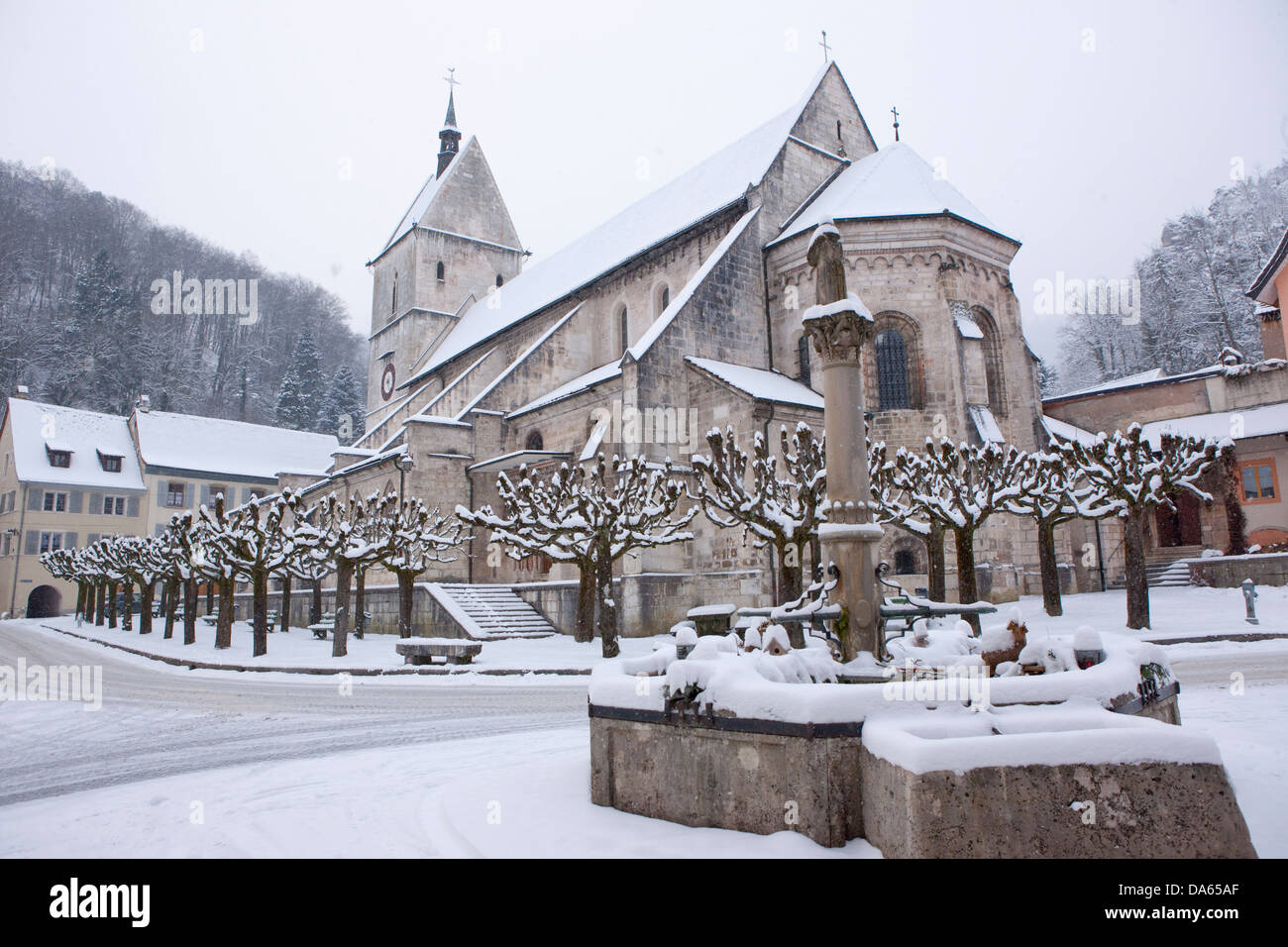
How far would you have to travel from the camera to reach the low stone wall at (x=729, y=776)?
4441 mm

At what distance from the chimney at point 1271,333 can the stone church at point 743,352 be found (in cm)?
1067

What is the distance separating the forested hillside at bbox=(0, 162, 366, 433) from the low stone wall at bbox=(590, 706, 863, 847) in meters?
51.9

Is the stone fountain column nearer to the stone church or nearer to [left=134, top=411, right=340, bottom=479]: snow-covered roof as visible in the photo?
the stone church

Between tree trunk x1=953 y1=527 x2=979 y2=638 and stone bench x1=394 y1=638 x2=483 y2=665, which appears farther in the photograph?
tree trunk x1=953 y1=527 x2=979 y2=638

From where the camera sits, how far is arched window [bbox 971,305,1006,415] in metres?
24.6

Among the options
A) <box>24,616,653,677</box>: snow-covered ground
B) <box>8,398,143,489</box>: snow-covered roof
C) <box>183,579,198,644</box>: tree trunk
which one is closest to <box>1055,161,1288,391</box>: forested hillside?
<box>24,616,653,677</box>: snow-covered ground

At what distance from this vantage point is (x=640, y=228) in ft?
106

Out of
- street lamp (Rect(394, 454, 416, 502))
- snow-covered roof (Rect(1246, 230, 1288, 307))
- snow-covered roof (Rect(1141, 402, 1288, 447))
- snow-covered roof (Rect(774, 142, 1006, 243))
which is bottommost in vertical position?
street lamp (Rect(394, 454, 416, 502))

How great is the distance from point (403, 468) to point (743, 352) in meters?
11.9

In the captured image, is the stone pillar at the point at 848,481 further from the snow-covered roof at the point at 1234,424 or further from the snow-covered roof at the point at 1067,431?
the snow-covered roof at the point at 1234,424

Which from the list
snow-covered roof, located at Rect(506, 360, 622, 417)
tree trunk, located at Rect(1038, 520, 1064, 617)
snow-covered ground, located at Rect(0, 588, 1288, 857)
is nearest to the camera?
snow-covered ground, located at Rect(0, 588, 1288, 857)

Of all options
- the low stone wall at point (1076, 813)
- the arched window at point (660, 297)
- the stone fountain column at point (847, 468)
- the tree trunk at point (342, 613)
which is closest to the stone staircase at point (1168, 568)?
the arched window at point (660, 297)
